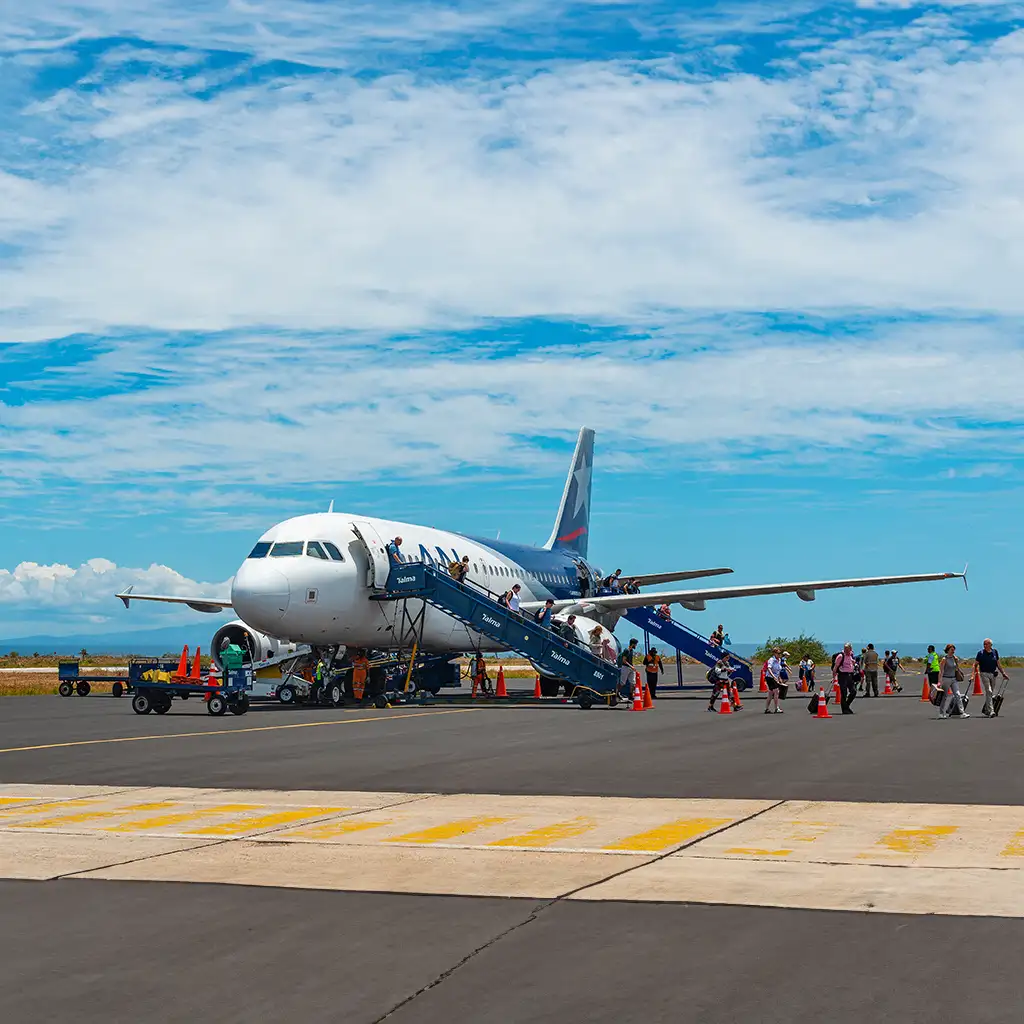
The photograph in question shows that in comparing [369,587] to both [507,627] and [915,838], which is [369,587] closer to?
[507,627]

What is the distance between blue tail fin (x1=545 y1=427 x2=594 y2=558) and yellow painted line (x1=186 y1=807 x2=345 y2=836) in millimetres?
42049

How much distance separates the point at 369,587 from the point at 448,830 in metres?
22.8

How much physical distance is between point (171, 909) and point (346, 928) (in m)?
1.27

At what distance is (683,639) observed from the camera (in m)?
46.2

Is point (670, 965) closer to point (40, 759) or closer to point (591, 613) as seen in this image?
point (40, 759)

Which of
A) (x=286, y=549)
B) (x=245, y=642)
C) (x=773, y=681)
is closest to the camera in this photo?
(x=773, y=681)

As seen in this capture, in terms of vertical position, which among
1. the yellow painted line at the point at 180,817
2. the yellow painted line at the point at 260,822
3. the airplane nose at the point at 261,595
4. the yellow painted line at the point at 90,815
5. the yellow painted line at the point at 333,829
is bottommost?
the yellow painted line at the point at 333,829

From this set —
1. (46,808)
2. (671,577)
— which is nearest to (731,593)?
(671,577)

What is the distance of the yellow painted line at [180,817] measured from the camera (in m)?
11.8

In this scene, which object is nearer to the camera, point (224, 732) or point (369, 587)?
point (224, 732)

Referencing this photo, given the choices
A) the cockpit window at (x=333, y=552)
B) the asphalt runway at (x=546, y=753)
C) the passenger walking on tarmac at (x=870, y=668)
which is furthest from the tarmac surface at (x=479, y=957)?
the passenger walking on tarmac at (x=870, y=668)

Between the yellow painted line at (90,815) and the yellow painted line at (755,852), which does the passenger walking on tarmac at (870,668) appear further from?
the yellow painted line at (755,852)

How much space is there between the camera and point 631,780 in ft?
51.4

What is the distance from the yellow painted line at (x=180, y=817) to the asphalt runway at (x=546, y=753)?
1827 mm
